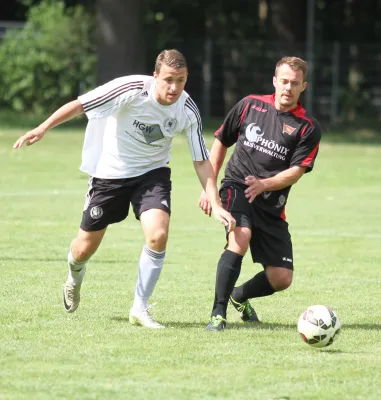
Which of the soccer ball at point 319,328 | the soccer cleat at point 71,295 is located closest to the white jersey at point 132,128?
the soccer cleat at point 71,295

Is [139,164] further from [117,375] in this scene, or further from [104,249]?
[104,249]

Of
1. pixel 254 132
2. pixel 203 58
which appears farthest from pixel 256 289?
pixel 203 58

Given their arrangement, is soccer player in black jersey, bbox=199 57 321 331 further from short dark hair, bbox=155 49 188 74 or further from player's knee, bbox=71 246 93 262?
player's knee, bbox=71 246 93 262

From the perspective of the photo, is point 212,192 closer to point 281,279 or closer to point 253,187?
point 253,187

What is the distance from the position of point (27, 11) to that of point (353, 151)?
20.9m

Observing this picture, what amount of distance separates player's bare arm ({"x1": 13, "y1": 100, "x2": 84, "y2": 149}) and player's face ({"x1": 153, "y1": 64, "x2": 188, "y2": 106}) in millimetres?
575

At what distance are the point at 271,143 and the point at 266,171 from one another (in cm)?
21

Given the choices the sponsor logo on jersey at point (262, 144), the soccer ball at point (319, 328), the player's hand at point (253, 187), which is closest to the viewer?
the soccer ball at point (319, 328)

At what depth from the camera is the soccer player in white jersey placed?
7.54 m

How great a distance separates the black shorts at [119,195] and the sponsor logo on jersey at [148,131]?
26cm

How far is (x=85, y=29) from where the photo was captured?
1485 inches

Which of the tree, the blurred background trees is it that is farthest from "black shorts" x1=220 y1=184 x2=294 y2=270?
the blurred background trees

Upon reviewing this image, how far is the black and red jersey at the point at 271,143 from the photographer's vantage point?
7828 millimetres

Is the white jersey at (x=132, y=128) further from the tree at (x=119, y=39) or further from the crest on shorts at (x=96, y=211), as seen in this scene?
the tree at (x=119, y=39)
